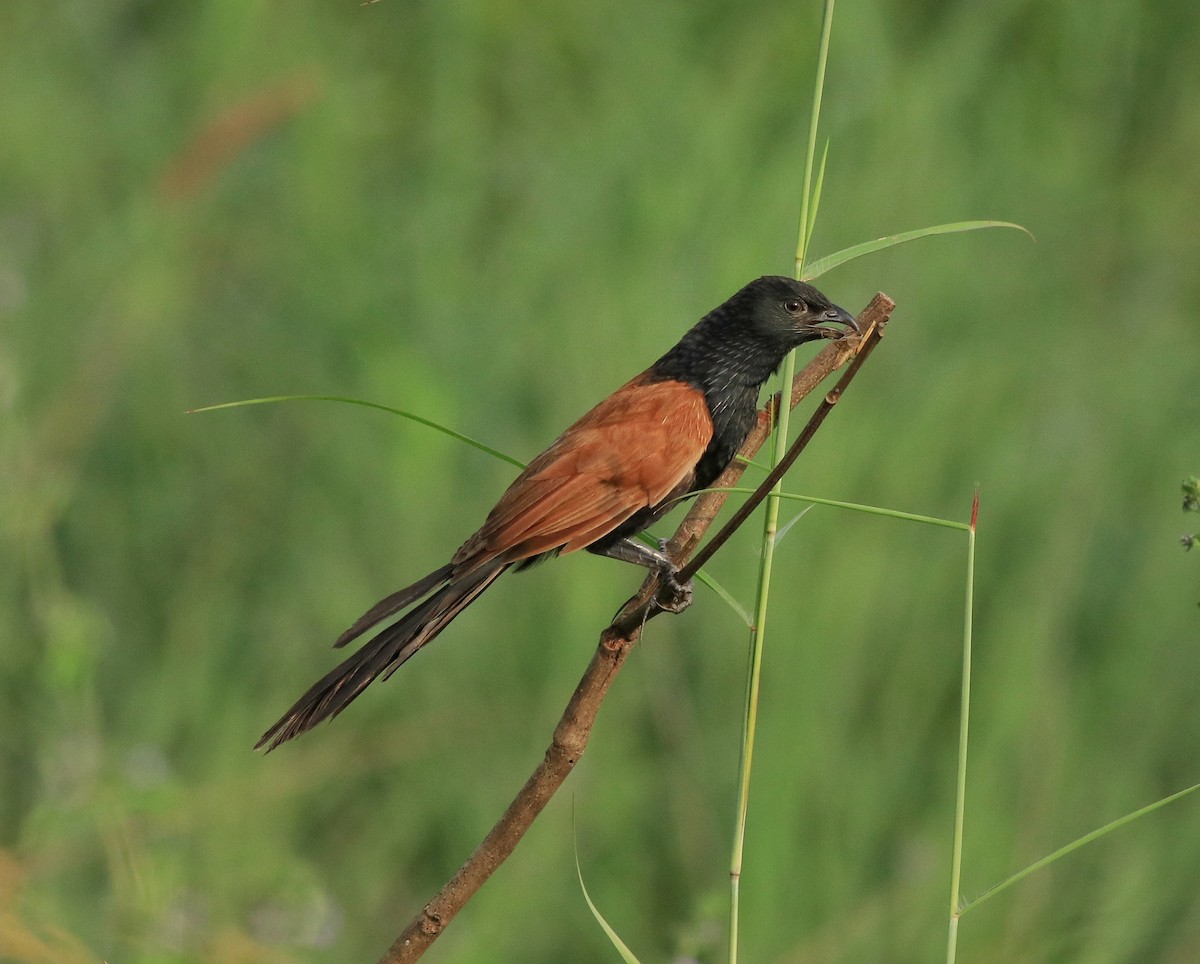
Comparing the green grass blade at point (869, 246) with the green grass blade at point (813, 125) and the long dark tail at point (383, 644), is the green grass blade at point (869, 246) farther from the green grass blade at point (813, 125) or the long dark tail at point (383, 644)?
the long dark tail at point (383, 644)

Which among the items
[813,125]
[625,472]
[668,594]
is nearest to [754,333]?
[625,472]

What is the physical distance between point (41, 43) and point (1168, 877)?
3.93 metres

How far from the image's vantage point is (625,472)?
1.87 metres

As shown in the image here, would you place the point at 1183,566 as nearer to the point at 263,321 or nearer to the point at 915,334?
the point at 915,334

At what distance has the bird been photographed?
149cm

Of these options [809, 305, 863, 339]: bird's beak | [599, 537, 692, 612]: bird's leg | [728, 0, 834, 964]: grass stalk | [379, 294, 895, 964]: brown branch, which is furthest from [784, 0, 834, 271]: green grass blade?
[809, 305, 863, 339]: bird's beak

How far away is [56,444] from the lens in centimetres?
351

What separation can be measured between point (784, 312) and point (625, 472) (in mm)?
409

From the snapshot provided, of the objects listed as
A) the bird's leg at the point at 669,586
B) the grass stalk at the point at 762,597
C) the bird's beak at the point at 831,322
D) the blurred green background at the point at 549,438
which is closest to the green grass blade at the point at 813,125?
the grass stalk at the point at 762,597

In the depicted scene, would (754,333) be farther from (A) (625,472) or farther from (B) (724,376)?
(A) (625,472)

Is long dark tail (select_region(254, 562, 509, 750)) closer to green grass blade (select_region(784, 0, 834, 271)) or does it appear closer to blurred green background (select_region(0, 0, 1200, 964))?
green grass blade (select_region(784, 0, 834, 271))

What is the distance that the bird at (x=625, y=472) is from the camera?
4.88 feet

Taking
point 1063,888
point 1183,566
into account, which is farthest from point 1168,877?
point 1183,566

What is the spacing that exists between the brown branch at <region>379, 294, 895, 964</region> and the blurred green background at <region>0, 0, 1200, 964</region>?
1.18 metres
